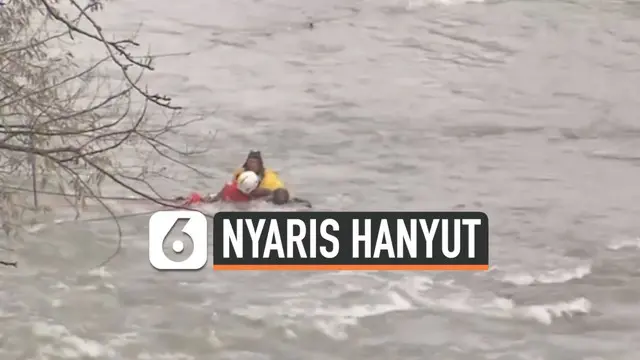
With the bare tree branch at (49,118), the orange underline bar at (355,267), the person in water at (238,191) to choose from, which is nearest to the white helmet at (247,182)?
the person in water at (238,191)

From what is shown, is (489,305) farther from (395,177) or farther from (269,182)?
(395,177)

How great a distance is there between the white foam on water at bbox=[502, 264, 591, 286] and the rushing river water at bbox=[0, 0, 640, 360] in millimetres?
13

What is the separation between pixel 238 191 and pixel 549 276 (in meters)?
1.86

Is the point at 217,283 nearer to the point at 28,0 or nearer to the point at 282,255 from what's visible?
the point at 282,255

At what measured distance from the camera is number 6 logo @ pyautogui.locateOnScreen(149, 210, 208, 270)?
4980mm

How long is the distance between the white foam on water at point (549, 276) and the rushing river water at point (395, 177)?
13 millimetres

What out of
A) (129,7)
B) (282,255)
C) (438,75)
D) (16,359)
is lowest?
(16,359)

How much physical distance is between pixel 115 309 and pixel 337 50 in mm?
5428

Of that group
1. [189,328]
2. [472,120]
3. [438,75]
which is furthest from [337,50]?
[189,328]

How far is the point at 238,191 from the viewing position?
538 cm

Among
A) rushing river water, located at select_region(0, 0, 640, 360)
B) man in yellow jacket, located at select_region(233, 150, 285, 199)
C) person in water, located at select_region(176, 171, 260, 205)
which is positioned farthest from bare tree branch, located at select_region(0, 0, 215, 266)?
man in yellow jacket, located at select_region(233, 150, 285, 199)

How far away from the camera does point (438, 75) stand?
28.0 feet

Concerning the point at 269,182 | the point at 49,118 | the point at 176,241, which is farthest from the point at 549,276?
the point at 49,118

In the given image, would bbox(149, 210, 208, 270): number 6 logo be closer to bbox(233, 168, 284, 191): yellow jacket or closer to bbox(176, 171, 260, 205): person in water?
→ bbox(176, 171, 260, 205): person in water
